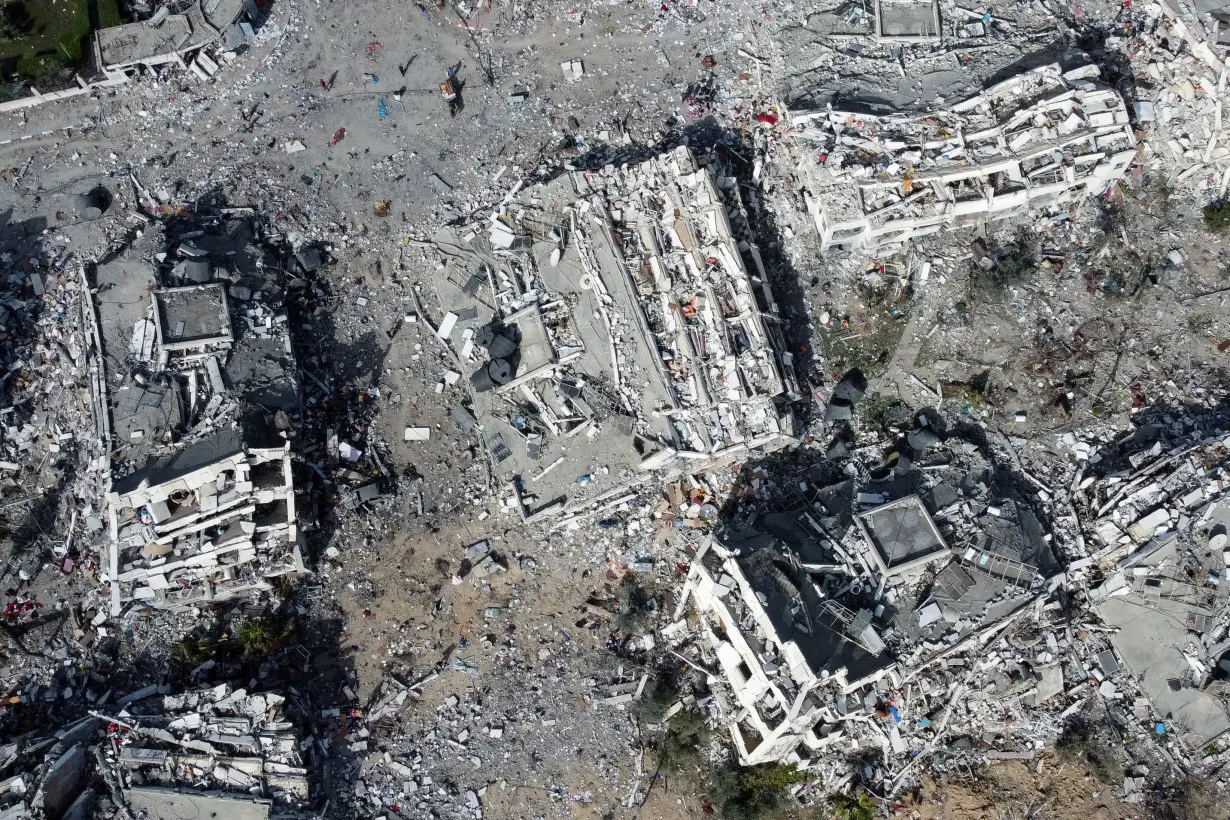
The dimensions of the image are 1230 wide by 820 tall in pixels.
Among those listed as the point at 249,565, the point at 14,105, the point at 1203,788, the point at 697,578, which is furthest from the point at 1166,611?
the point at 14,105

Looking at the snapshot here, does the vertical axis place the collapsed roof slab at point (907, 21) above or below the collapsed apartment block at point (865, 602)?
above

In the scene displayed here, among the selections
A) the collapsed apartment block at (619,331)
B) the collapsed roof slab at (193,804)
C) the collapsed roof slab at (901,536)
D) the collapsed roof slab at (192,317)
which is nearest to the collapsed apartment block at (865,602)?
the collapsed roof slab at (901,536)

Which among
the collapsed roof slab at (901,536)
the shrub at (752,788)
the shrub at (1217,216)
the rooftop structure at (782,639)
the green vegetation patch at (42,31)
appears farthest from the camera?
the green vegetation patch at (42,31)

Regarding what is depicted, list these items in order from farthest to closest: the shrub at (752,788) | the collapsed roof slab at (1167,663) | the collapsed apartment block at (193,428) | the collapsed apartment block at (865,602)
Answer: the shrub at (752,788)
the collapsed apartment block at (193,428)
the collapsed roof slab at (1167,663)
the collapsed apartment block at (865,602)

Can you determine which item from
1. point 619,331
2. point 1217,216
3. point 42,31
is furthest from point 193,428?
point 1217,216

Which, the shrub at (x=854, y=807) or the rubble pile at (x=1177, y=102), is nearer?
the shrub at (x=854, y=807)

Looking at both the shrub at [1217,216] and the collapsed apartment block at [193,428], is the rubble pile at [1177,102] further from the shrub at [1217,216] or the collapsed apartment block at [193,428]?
the collapsed apartment block at [193,428]
